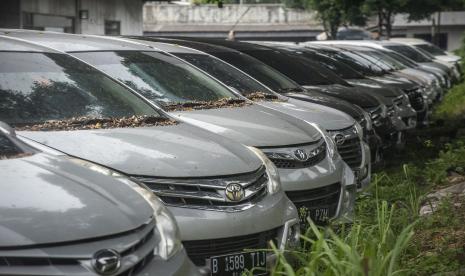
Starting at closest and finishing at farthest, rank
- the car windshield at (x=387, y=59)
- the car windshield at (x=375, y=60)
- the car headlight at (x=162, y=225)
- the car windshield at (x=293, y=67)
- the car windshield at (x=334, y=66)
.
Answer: the car headlight at (x=162, y=225) → the car windshield at (x=293, y=67) → the car windshield at (x=334, y=66) → the car windshield at (x=375, y=60) → the car windshield at (x=387, y=59)

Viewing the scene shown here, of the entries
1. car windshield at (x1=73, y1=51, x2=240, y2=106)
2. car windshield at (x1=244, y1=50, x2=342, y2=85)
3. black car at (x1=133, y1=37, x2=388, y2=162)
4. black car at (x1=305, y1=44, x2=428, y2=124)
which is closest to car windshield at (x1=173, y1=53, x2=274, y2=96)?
black car at (x1=133, y1=37, x2=388, y2=162)

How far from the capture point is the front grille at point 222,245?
4.94m

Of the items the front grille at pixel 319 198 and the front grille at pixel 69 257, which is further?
the front grille at pixel 319 198

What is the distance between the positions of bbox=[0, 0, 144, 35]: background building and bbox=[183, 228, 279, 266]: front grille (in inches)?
529

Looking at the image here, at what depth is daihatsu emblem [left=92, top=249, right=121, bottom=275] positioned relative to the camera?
348 cm

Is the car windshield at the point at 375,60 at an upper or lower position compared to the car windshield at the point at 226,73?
lower

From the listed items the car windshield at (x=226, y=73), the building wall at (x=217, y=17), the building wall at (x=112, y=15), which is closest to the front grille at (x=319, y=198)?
the car windshield at (x=226, y=73)

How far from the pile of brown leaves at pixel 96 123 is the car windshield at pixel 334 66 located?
25.1 ft

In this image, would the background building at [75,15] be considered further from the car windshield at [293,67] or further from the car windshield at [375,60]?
the car windshield at [293,67]

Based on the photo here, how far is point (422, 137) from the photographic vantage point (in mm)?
13625

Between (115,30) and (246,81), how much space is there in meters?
15.3

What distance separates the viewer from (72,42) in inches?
271

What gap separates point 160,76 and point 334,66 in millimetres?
6676

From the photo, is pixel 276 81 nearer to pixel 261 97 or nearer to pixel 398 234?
pixel 261 97
